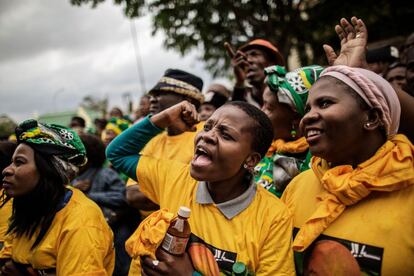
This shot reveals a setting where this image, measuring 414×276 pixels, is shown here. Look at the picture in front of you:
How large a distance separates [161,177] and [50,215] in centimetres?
85

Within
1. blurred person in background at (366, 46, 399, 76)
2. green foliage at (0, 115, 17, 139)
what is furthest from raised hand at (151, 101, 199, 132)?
green foliage at (0, 115, 17, 139)

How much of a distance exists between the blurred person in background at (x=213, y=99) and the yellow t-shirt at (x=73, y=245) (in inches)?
106

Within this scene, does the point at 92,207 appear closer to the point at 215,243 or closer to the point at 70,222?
the point at 70,222

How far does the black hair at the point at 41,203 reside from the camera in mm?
2494

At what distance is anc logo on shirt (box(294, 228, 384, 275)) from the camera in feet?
5.24

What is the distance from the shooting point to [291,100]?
261 centimetres

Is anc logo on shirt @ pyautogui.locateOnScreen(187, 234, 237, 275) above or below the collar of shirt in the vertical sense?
below

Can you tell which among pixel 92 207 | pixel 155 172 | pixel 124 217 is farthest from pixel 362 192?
pixel 124 217

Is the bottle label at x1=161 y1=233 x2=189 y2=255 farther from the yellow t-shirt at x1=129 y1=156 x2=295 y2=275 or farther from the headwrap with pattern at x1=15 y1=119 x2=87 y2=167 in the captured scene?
the headwrap with pattern at x1=15 y1=119 x2=87 y2=167

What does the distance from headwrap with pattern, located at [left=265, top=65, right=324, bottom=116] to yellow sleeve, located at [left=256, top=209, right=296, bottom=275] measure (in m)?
1.01

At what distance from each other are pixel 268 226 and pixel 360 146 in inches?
24.3

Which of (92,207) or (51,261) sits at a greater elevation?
(92,207)

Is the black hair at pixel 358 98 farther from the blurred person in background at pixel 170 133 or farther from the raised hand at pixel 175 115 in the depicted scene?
the blurred person in background at pixel 170 133

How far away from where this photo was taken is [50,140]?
8.71 feet
